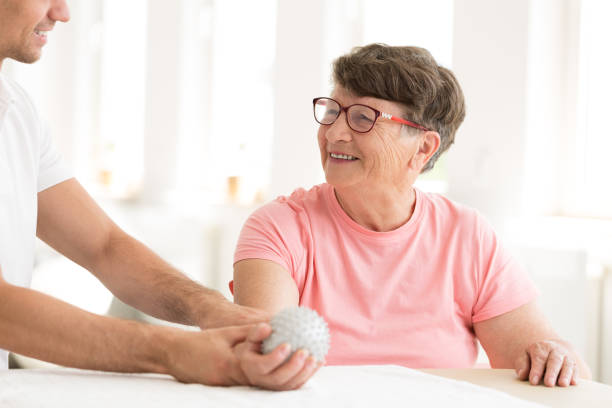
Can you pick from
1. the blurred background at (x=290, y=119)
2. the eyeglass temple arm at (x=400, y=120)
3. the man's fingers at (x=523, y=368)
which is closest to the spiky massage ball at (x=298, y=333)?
the man's fingers at (x=523, y=368)

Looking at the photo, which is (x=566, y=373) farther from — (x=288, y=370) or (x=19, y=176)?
(x=19, y=176)

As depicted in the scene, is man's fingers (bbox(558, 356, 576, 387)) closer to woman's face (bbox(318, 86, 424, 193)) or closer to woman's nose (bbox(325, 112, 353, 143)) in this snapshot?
woman's face (bbox(318, 86, 424, 193))

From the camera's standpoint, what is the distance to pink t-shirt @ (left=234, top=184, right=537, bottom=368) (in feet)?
6.42

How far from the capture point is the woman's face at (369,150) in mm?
2062

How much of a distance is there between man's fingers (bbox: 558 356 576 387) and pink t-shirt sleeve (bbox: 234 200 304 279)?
0.75 metres

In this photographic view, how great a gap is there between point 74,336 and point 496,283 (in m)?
1.21

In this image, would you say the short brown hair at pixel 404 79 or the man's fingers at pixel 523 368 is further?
the short brown hair at pixel 404 79

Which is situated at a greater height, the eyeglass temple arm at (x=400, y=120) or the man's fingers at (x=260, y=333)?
the eyeglass temple arm at (x=400, y=120)

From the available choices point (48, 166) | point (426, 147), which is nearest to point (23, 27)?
point (48, 166)

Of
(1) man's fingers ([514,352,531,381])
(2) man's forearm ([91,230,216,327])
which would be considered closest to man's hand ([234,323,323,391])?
(2) man's forearm ([91,230,216,327])

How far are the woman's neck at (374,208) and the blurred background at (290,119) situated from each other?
1.10 meters

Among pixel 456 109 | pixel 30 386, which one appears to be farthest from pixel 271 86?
pixel 30 386

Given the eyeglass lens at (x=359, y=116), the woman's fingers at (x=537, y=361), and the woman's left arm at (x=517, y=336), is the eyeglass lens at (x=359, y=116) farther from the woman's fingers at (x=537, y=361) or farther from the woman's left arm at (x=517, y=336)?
the woman's fingers at (x=537, y=361)

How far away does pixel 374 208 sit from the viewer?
2.08m
